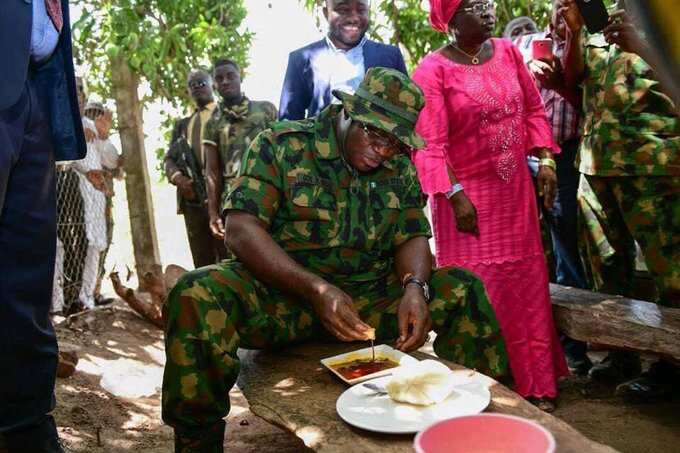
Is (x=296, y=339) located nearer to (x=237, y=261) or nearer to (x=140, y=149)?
(x=237, y=261)

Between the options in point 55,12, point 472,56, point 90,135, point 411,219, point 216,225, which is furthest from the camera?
point 90,135

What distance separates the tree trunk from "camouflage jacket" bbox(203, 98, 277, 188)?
2.84 feet

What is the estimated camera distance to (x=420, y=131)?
10.1ft

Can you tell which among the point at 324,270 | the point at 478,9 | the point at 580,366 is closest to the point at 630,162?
the point at 478,9

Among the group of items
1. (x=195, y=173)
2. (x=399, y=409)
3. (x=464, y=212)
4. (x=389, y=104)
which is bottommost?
(x=399, y=409)

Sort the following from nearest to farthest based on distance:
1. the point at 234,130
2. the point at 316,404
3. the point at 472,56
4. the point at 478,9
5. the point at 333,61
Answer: the point at 316,404, the point at 478,9, the point at 472,56, the point at 333,61, the point at 234,130

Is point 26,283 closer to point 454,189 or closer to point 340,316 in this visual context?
point 340,316

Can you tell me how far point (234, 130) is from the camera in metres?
5.11

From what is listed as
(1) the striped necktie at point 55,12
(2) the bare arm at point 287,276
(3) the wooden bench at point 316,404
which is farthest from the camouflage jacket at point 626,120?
(1) the striped necktie at point 55,12

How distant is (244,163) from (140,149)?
3.47 metres

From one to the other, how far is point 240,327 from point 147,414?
4.77 ft

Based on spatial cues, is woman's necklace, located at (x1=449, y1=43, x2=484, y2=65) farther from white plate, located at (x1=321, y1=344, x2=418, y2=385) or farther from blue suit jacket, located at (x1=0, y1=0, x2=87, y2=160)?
blue suit jacket, located at (x1=0, y1=0, x2=87, y2=160)

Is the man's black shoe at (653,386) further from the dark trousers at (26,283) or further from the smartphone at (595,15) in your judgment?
the dark trousers at (26,283)

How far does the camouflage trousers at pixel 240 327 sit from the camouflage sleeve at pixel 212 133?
276 centimetres
